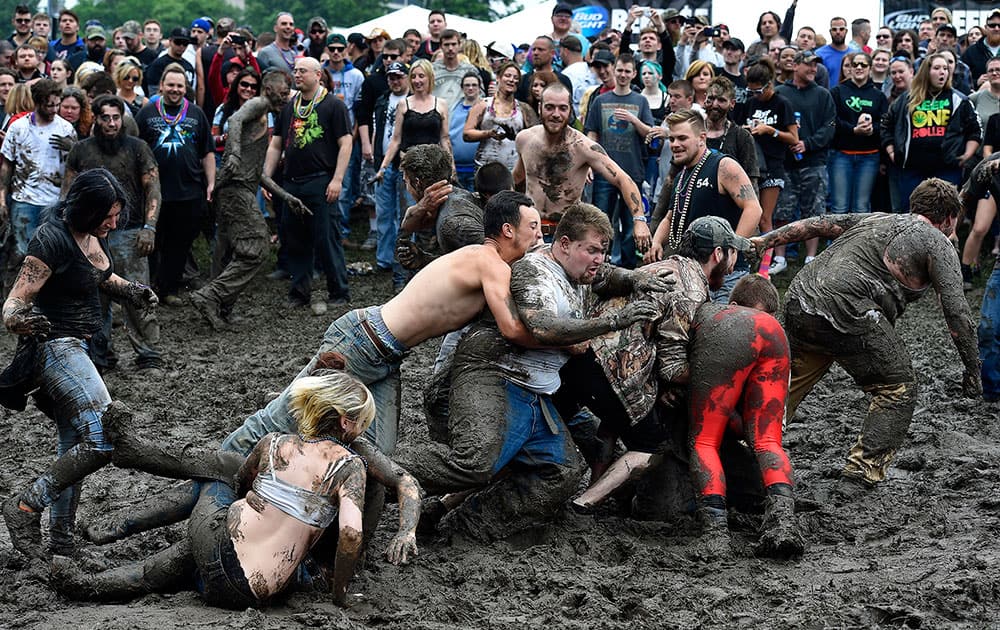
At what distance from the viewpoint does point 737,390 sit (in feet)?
20.3

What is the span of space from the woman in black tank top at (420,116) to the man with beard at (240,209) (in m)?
1.36

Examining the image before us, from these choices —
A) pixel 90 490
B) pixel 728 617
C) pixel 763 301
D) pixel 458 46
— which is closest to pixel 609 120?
pixel 458 46

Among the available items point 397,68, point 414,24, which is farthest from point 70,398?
point 414,24

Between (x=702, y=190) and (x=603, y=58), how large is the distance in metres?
5.39

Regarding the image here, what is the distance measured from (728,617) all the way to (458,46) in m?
9.04

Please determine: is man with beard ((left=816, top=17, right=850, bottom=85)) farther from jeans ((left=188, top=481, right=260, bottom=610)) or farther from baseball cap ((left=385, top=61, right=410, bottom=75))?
jeans ((left=188, top=481, right=260, bottom=610))

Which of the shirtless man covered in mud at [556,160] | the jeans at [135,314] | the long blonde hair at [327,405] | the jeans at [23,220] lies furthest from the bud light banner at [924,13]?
the long blonde hair at [327,405]

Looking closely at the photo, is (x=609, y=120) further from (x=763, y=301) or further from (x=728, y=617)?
(x=728, y=617)

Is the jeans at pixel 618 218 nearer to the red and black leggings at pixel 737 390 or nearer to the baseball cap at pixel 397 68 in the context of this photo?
the baseball cap at pixel 397 68

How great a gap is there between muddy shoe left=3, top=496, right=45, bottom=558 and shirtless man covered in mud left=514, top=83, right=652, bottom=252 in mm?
4533

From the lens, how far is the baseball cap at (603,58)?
13.0 meters

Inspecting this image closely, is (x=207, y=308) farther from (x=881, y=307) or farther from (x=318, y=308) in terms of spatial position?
(x=881, y=307)

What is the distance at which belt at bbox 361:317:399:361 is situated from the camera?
19.5ft

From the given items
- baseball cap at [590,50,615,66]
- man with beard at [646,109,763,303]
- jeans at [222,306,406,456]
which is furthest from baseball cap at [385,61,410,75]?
jeans at [222,306,406,456]
